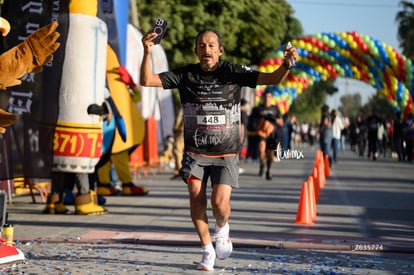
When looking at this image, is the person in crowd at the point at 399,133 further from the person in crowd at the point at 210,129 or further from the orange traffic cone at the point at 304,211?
the person in crowd at the point at 210,129

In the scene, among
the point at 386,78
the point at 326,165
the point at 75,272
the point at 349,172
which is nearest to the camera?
the point at 75,272

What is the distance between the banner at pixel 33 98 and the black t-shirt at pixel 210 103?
4.26m

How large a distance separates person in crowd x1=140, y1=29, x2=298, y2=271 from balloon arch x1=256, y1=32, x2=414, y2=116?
21.7 metres

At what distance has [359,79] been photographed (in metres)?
31.8

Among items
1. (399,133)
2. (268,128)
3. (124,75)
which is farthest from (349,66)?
(124,75)

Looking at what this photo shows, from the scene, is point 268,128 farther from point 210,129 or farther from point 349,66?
point 210,129

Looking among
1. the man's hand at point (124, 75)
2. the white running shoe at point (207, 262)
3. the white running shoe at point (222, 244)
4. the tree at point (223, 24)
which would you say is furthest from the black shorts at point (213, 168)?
the tree at point (223, 24)

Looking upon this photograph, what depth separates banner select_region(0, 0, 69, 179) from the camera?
11977 millimetres

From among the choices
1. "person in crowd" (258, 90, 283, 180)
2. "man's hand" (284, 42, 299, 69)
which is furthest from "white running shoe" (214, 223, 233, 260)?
"person in crowd" (258, 90, 283, 180)

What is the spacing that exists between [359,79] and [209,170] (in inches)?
959

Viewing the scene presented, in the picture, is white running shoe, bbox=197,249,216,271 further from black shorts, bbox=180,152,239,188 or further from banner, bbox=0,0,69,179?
banner, bbox=0,0,69,179

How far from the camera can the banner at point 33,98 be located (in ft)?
39.3

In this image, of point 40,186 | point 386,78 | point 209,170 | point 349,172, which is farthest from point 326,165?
point 209,170

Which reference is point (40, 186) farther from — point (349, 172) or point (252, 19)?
point (252, 19)
